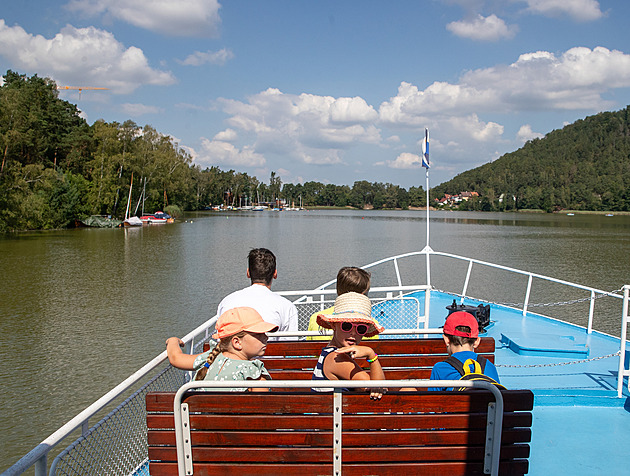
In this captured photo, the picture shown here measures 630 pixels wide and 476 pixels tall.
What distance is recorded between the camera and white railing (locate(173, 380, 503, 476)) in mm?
2623

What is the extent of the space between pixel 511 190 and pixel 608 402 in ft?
643

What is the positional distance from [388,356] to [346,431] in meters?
1.33

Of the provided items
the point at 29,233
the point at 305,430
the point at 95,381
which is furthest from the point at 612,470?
the point at 29,233

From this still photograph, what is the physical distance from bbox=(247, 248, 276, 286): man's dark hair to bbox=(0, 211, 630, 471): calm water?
489cm

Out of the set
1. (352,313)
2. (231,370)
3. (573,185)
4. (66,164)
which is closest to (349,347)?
(352,313)

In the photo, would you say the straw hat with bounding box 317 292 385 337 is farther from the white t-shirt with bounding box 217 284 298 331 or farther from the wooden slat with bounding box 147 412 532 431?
the white t-shirt with bounding box 217 284 298 331

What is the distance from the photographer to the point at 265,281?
464 cm

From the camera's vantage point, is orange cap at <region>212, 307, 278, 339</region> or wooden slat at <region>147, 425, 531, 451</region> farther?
orange cap at <region>212, 307, 278, 339</region>

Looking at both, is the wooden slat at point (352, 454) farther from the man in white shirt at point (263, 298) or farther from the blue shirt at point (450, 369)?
the man in white shirt at point (263, 298)

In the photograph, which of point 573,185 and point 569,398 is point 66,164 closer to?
point 569,398

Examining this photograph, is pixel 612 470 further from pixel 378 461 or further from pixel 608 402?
pixel 378 461

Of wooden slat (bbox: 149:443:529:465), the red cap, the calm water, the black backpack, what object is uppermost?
the red cap

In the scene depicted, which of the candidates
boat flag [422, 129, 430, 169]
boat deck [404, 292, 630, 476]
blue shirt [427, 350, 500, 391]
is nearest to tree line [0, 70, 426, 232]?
boat flag [422, 129, 430, 169]

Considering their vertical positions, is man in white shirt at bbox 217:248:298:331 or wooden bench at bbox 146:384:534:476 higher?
man in white shirt at bbox 217:248:298:331
